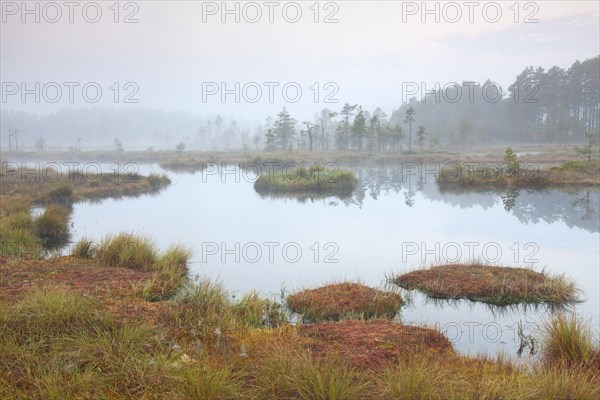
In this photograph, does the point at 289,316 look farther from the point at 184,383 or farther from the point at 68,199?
the point at 68,199

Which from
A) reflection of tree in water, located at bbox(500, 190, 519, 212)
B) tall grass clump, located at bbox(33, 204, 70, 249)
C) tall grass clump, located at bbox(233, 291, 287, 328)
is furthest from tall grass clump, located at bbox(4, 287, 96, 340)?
A: reflection of tree in water, located at bbox(500, 190, 519, 212)

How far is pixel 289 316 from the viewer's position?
8531 millimetres

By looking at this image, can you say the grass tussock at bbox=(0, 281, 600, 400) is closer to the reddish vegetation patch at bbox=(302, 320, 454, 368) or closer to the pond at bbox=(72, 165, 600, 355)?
the reddish vegetation patch at bbox=(302, 320, 454, 368)

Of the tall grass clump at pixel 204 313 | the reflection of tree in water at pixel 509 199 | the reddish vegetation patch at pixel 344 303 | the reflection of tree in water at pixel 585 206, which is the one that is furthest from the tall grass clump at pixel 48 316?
the reflection of tree in water at pixel 509 199

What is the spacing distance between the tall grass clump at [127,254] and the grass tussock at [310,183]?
17.4 meters

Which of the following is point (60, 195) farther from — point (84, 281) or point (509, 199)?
point (509, 199)

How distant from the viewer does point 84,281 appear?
9.30 m

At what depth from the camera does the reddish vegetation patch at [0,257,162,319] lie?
7.61 metres

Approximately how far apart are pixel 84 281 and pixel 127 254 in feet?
7.28

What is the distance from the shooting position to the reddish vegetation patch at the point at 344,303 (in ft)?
27.8

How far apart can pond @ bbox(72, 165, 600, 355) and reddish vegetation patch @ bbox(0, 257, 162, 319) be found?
2037 millimetres

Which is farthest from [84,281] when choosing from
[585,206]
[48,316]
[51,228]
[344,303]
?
[585,206]

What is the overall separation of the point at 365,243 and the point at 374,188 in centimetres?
1659

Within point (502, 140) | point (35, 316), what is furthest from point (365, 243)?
point (502, 140)
